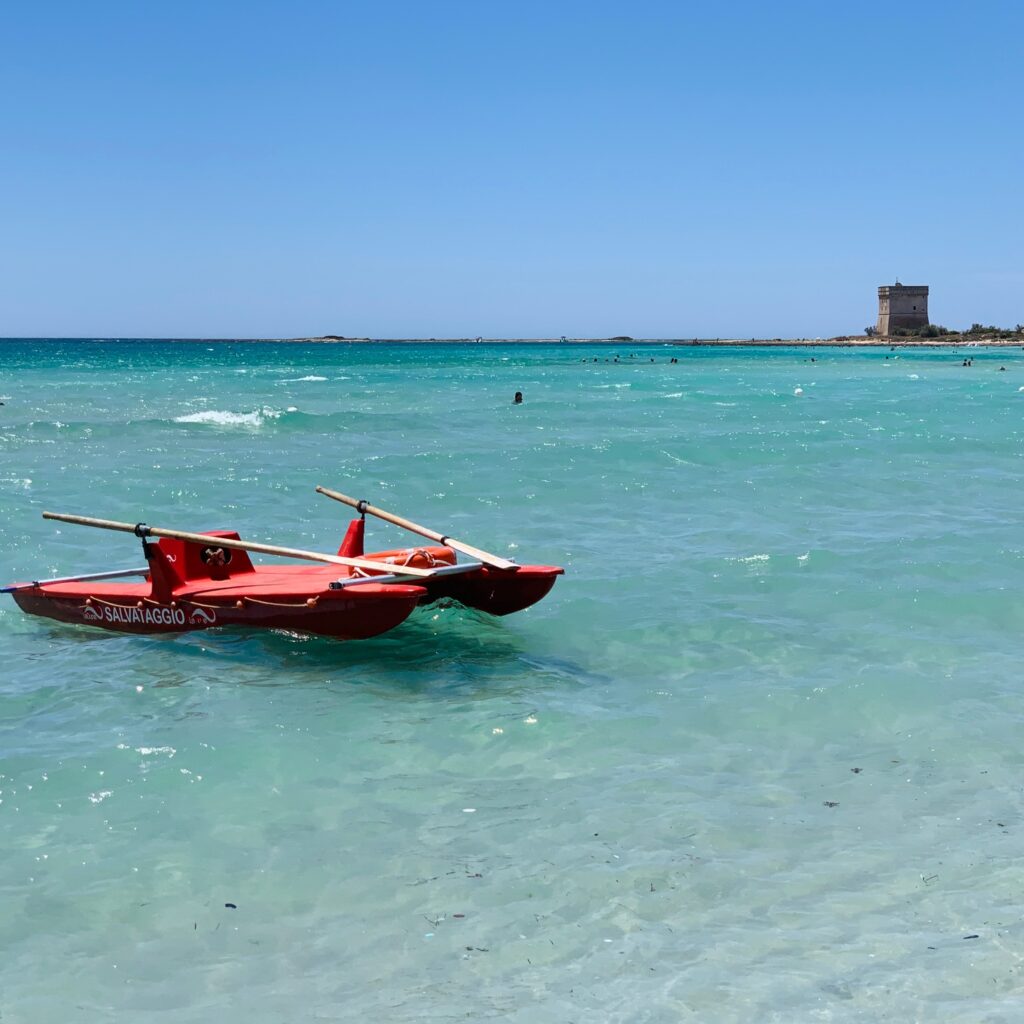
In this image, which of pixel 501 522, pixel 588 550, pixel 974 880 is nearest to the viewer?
pixel 974 880

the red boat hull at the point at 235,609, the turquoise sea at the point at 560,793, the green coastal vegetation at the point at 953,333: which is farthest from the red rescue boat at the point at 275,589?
the green coastal vegetation at the point at 953,333

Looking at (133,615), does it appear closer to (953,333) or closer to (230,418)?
(230,418)

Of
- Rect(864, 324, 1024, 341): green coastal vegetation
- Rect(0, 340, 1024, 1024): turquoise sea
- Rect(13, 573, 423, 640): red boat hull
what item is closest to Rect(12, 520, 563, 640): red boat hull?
Rect(13, 573, 423, 640): red boat hull

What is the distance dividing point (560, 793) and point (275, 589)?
14.5 ft

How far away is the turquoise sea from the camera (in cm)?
521

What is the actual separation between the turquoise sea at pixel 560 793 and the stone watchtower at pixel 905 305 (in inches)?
5745

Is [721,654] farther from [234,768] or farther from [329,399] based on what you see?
[329,399]

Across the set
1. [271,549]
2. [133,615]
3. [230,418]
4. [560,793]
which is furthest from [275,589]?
[230,418]

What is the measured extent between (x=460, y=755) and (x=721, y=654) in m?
3.24

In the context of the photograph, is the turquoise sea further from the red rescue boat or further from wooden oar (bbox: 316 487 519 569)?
wooden oar (bbox: 316 487 519 569)

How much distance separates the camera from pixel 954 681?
922cm

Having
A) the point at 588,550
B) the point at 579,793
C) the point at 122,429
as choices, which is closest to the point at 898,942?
the point at 579,793

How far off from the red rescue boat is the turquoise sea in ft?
0.80

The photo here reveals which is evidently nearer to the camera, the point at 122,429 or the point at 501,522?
the point at 501,522
